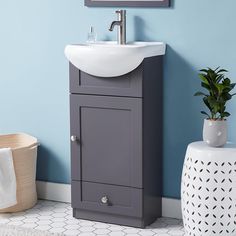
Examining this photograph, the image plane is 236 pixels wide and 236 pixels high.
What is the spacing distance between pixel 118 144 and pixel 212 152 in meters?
0.50

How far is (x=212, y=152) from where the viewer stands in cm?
296

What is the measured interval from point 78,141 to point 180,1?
33.4 inches

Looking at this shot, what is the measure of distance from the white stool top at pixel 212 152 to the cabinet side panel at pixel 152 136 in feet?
0.89

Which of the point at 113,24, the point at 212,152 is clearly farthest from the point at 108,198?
the point at 113,24

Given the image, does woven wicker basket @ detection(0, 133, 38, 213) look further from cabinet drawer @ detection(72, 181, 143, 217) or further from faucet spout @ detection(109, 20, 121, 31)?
faucet spout @ detection(109, 20, 121, 31)

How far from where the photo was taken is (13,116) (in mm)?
3830

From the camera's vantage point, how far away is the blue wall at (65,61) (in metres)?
3.22

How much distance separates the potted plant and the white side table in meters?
0.05

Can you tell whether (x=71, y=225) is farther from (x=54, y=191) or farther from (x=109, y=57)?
(x=109, y=57)

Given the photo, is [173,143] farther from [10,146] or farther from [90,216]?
[10,146]

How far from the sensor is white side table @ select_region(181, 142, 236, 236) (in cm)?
296

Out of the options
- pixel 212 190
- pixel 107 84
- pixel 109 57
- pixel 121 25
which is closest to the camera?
pixel 212 190

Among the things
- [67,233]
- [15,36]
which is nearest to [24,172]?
[67,233]

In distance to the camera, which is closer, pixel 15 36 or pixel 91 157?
pixel 91 157
